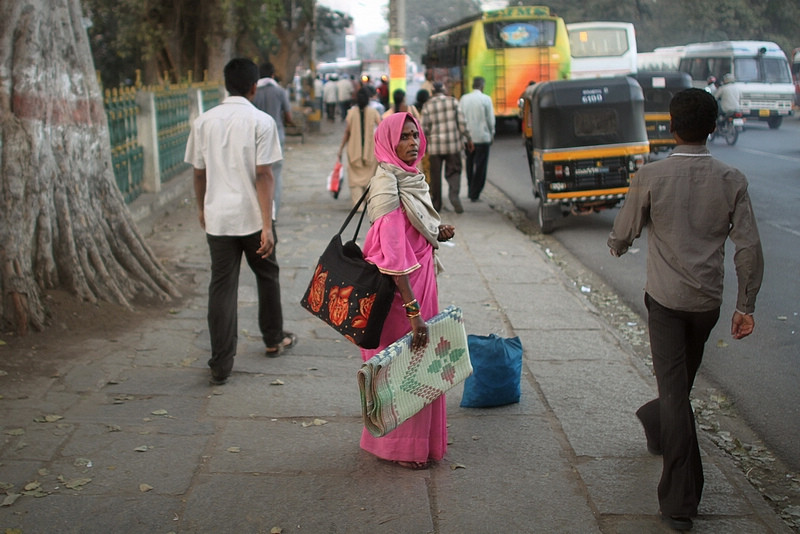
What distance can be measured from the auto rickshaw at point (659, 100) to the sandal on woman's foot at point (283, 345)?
11.6 m

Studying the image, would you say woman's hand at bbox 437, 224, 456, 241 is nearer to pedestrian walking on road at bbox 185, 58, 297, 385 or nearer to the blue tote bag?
the blue tote bag

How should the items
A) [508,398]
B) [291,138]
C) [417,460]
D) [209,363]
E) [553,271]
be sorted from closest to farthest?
[417,460] < [508,398] < [209,363] < [553,271] < [291,138]

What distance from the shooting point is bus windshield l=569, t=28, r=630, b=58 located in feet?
94.9

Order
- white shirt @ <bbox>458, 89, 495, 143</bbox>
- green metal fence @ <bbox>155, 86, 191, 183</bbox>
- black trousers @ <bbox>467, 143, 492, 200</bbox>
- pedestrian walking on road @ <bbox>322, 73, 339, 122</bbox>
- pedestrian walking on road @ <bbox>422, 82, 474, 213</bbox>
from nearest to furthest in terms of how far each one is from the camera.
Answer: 1. pedestrian walking on road @ <bbox>422, 82, 474, 213</bbox>
2. green metal fence @ <bbox>155, 86, 191, 183</bbox>
3. white shirt @ <bbox>458, 89, 495, 143</bbox>
4. black trousers @ <bbox>467, 143, 492, 200</bbox>
5. pedestrian walking on road @ <bbox>322, 73, 339, 122</bbox>

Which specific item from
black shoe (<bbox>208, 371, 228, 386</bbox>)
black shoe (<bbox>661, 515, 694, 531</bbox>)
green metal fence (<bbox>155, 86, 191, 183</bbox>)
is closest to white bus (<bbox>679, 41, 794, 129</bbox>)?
green metal fence (<bbox>155, 86, 191, 183</bbox>)

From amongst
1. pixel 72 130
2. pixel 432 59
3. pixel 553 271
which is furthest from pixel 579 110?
pixel 72 130

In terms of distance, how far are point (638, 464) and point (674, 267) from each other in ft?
3.75

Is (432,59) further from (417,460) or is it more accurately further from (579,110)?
(417,460)

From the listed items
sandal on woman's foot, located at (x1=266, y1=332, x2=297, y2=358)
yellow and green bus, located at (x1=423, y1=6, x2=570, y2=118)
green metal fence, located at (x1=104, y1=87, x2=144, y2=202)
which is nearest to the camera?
sandal on woman's foot, located at (x1=266, y1=332, x2=297, y2=358)

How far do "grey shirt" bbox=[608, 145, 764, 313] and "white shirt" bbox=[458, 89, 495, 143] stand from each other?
31.0 feet


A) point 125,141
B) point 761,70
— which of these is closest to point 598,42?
point 761,70

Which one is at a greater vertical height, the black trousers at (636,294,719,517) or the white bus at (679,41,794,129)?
the white bus at (679,41,794,129)

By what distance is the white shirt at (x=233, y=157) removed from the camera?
17.2 feet

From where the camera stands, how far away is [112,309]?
6.46 meters
